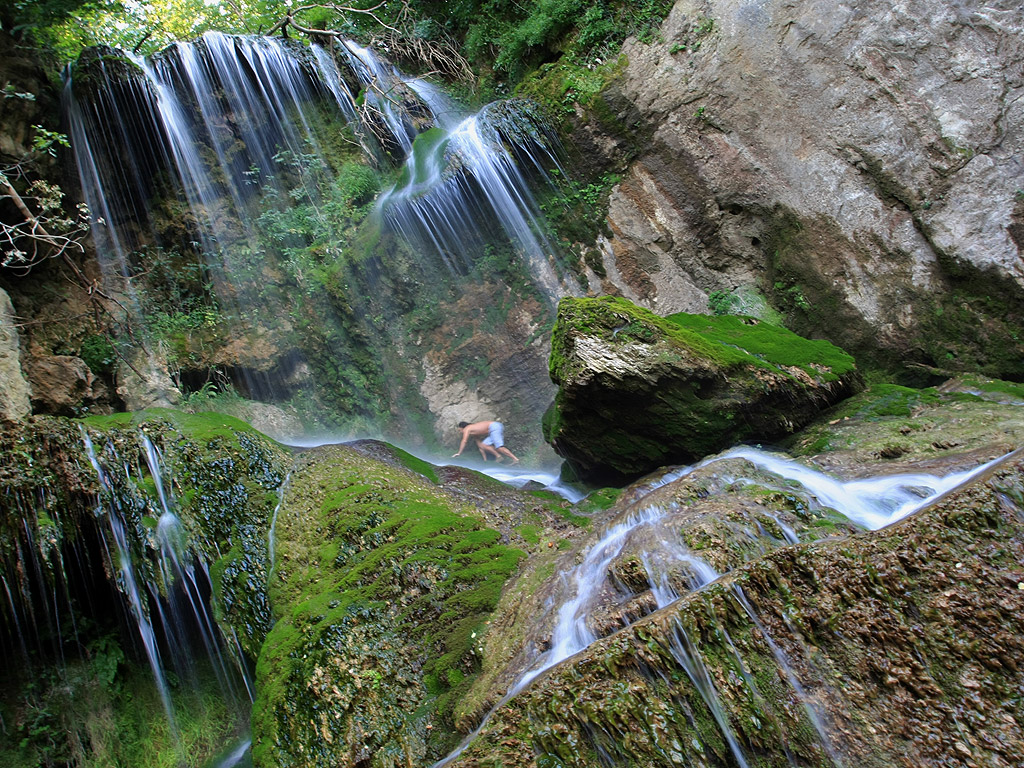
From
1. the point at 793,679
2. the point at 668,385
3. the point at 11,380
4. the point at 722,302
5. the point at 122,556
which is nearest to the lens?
the point at 793,679

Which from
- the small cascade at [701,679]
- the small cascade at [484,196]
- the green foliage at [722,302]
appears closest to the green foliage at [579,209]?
the small cascade at [484,196]

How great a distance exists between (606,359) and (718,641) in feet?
12.4

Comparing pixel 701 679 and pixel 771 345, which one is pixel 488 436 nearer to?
pixel 771 345

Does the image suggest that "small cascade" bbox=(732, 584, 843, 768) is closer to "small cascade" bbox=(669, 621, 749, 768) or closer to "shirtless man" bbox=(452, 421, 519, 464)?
"small cascade" bbox=(669, 621, 749, 768)

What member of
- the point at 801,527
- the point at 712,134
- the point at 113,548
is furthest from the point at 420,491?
the point at 712,134

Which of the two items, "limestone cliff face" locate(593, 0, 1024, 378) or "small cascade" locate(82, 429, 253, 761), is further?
"limestone cliff face" locate(593, 0, 1024, 378)

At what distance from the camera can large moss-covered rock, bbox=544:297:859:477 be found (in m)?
6.28

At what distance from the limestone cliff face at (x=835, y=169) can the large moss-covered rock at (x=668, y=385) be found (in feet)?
6.13

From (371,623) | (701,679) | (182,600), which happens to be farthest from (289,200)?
(701,679)

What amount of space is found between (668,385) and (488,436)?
4.36 m

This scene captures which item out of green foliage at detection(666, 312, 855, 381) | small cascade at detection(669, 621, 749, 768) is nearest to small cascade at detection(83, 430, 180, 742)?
small cascade at detection(669, 621, 749, 768)

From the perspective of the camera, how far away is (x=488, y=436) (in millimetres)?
10078

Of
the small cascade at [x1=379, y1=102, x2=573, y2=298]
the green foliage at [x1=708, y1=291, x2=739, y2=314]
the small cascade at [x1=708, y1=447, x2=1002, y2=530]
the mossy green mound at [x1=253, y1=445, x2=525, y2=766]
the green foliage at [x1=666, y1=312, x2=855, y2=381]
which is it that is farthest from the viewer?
the small cascade at [x1=379, y1=102, x2=573, y2=298]

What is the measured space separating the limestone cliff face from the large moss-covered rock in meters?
1.87
